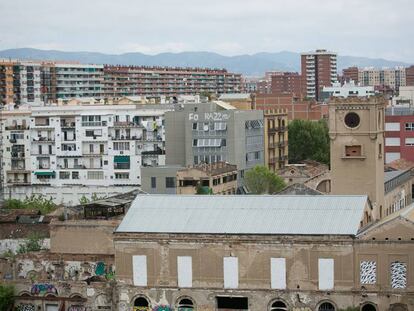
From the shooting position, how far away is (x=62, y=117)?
10194 centimetres

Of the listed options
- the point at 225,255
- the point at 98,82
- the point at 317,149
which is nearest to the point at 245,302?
the point at 225,255

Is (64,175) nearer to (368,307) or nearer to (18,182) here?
(18,182)

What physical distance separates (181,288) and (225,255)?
2842mm

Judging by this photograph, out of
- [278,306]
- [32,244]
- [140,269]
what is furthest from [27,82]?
[278,306]

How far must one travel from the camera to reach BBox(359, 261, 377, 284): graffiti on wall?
5219 cm

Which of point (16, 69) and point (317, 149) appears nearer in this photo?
point (317, 149)

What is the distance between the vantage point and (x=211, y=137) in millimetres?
96188

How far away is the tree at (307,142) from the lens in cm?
12012

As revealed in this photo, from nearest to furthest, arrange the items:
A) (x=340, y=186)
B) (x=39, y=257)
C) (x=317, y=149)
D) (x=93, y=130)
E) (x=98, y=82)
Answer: (x=39, y=257) → (x=340, y=186) → (x=93, y=130) → (x=317, y=149) → (x=98, y=82)

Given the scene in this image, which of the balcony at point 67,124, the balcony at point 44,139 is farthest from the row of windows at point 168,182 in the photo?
the balcony at point 44,139

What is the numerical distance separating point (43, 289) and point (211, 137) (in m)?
40.1

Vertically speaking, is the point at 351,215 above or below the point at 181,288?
above

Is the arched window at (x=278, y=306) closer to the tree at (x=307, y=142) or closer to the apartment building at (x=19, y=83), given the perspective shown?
the tree at (x=307, y=142)

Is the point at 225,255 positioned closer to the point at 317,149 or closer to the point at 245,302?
the point at 245,302
